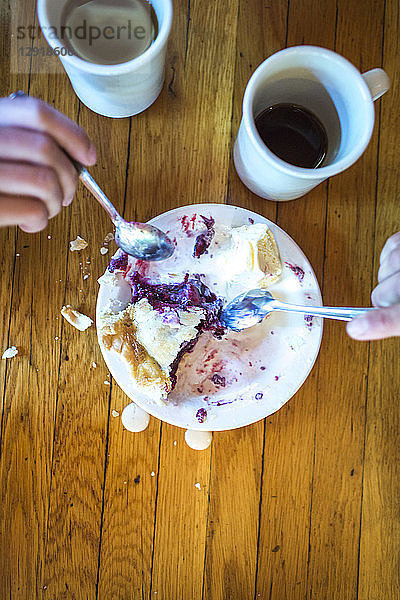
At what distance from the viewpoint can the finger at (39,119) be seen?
501mm

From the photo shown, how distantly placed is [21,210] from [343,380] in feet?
1.76

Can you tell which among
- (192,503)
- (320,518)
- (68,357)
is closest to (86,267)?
(68,357)

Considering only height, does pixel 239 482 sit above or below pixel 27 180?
below

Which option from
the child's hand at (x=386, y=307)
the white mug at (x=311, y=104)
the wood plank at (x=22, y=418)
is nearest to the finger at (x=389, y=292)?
the child's hand at (x=386, y=307)

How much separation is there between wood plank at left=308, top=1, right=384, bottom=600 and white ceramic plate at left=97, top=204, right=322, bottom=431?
0.34ft

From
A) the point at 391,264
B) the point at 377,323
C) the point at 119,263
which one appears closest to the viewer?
the point at 377,323

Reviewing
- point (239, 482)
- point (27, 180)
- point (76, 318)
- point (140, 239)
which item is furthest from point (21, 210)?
point (239, 482)

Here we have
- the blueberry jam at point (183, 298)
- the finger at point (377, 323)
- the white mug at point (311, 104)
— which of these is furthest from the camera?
the blueberry jam at point (183, 298)

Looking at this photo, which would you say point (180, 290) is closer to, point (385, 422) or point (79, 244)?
point (79, 244)

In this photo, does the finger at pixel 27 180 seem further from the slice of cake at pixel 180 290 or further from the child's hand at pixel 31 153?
the slice of cake at pixel 180 290

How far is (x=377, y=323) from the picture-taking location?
0.49 metres

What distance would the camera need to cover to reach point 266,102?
0.68 m

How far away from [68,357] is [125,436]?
148 mm

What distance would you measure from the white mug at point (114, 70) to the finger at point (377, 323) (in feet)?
1.19
